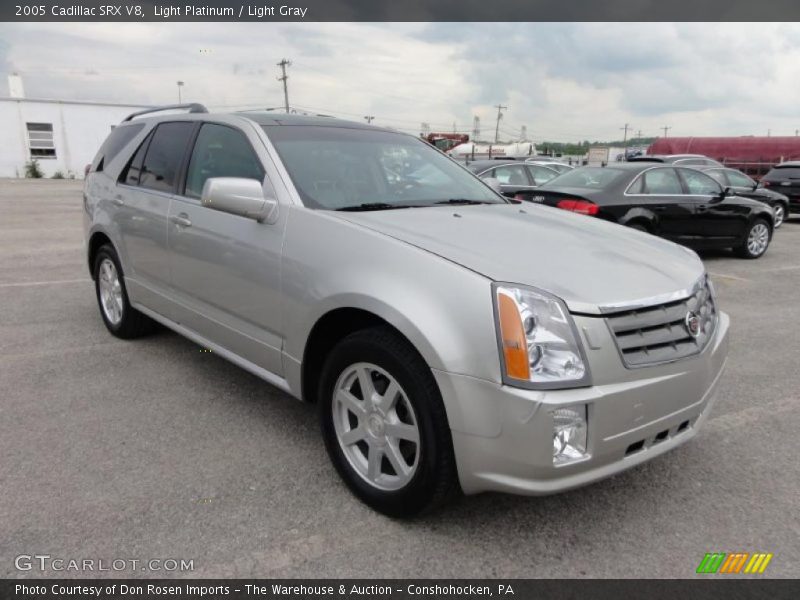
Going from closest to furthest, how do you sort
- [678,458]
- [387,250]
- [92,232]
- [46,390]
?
[387,250] → [678,458] → [46,390] → [92,232]

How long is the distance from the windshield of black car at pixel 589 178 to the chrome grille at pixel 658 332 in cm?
615

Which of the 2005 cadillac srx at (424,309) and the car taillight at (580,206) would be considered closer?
the 2005 cadillac srx at (424,309)

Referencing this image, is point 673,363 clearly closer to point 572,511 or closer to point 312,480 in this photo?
point 572,511

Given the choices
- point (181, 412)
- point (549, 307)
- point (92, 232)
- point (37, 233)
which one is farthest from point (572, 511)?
point (37, 233)

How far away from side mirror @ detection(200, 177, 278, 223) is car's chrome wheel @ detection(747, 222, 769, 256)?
9.25 m

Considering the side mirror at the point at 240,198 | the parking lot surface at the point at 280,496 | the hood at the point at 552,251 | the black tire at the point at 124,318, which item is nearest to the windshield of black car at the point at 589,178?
the parking lot surface at the point at 280,496

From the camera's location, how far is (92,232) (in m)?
4.97

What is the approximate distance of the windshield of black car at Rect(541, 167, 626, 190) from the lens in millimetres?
8453

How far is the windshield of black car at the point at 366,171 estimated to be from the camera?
10.4 ft

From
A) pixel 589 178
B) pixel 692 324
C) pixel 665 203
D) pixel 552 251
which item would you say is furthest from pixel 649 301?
pixel 665 203

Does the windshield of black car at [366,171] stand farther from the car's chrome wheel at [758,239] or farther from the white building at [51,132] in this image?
the white building at [51,132]
